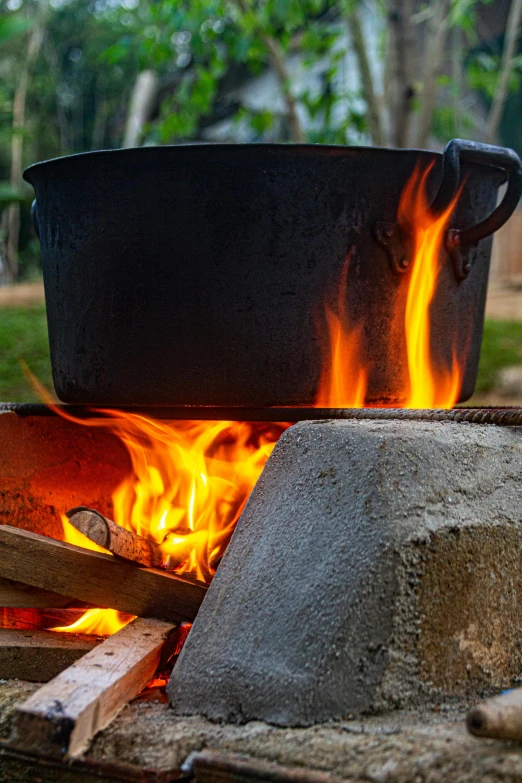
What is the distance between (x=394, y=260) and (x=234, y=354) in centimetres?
38

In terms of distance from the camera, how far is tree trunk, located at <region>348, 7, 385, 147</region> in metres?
4.65

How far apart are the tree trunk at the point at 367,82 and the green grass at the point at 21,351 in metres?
2.47

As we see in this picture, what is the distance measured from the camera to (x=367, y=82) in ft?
15.3

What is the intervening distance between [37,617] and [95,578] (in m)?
0.30

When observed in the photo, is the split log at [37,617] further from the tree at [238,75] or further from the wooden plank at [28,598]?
the tree at [238,75]

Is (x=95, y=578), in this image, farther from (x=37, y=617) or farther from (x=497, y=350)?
(x=497, y=350)

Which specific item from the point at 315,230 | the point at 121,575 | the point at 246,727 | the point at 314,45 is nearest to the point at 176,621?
the point at 121,575

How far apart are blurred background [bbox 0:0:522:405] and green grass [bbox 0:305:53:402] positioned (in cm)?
2

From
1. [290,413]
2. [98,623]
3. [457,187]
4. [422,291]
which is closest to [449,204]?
[457,187]

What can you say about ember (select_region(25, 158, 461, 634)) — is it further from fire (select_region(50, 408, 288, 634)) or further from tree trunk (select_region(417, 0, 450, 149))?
tree trunk (select_region(417, 0, 450, 149))

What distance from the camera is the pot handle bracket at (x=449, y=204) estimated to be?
174cm

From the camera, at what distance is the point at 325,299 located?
1770 millimetres

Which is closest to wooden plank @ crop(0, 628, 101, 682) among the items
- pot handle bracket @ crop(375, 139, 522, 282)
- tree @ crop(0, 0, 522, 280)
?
pot handle bracket @ crop(375, 139, 522, 282)

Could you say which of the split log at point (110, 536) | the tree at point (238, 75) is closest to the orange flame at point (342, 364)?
the split log at point (110, 536)
